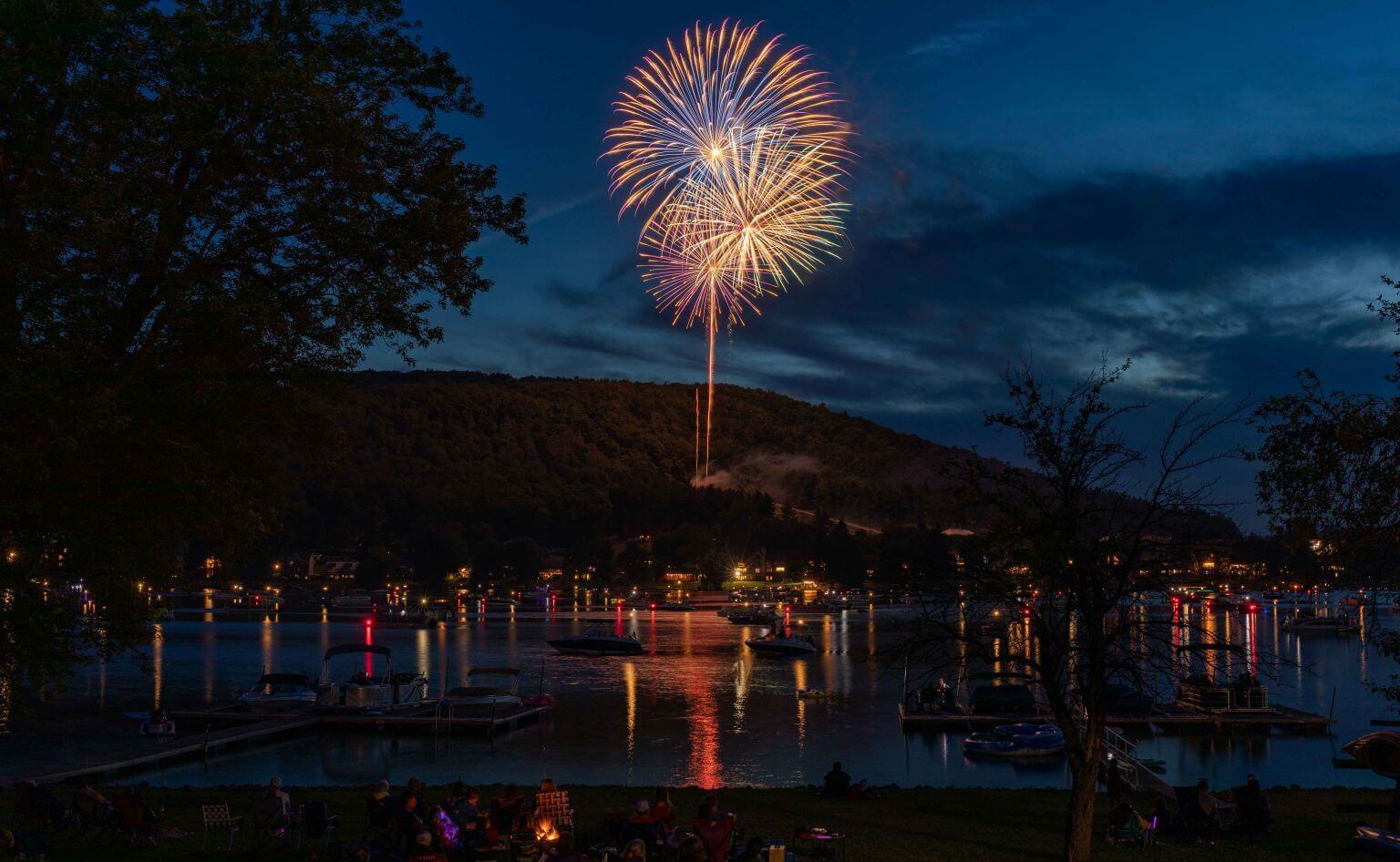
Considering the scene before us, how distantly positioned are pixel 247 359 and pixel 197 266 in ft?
4.01

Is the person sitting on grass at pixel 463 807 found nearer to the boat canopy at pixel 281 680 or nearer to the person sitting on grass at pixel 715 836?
the person sitting on grass at pixel 715 836

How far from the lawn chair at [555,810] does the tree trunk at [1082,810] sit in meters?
7.02

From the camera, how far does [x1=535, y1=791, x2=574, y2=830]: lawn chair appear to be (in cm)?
1686

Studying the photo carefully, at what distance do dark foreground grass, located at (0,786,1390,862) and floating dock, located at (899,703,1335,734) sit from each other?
16.9 m

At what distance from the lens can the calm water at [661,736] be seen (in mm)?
32500

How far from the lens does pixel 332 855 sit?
14789mm

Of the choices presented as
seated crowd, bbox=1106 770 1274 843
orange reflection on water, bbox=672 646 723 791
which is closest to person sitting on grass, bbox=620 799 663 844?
seated crowd, bbox=1106 770 1274 843

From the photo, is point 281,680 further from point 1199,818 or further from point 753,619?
point 753,619

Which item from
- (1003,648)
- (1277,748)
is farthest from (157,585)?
(1277,748)

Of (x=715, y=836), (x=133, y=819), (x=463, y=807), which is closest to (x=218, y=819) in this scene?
(x=133, y=819)

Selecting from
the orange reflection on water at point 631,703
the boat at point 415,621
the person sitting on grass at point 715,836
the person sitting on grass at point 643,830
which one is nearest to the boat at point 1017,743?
the orange reflection on water at point 631,703

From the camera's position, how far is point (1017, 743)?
36.8m

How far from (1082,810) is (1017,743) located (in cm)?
2295

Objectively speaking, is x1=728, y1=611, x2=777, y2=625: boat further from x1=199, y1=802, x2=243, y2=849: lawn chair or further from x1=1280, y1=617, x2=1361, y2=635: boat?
x1=199, y1=802, x2=243, y2=849: lawn chair
